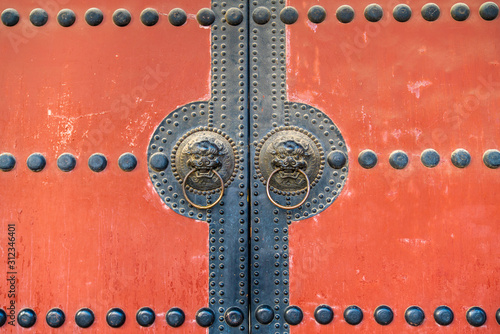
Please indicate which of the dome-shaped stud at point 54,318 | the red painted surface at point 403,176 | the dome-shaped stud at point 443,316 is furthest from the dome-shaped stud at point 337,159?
Result: the dome-shaped stud at point 54,318

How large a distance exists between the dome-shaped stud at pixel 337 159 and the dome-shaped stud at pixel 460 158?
35cm

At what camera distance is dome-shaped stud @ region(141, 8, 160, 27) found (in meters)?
1.31

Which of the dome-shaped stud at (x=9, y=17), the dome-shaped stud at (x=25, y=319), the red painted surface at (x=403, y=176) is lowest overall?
the dome-shaped stud at (x=25, y=319)

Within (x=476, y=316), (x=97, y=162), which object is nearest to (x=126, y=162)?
(x=97, y=162)

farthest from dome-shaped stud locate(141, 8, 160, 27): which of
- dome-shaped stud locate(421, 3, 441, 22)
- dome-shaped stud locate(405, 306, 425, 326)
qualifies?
dome-shaped stud locate(405, 306, 425, 326)

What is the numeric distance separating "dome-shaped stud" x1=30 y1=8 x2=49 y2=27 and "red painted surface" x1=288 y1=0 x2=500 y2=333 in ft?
2.68

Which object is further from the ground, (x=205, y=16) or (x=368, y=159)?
(x=205, y=16)

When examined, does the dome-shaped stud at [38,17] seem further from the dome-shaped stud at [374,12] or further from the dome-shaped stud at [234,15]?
the dome-shaped stud at [374,12]

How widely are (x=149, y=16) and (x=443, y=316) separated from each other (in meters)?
1.35

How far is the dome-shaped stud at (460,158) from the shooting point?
128 centimetres

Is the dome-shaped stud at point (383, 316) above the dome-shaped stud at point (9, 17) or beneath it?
beneath

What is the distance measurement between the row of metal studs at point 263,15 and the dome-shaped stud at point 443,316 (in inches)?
36.9

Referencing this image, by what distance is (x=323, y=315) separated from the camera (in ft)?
4.23

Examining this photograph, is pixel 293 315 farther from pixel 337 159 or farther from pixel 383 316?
pixel 337 159
